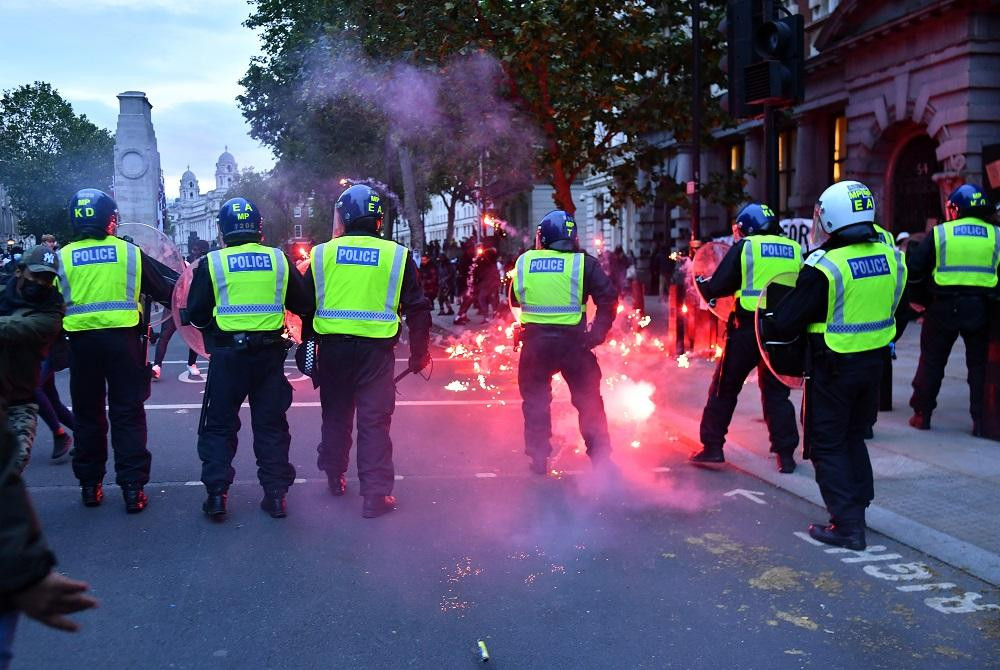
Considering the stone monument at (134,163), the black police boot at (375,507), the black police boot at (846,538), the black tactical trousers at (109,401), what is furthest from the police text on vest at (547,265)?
the stone monument at (134,163)

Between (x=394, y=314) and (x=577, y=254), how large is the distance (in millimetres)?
1519

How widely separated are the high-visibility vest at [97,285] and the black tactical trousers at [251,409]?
0.62m

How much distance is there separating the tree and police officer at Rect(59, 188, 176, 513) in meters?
60.5

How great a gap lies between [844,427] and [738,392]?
1.68m

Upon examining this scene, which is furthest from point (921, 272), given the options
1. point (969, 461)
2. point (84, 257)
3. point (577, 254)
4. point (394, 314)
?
point (84, 257)

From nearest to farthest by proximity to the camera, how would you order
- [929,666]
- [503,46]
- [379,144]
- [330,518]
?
[929,666] → [330,518] → [503,46] → [379,144]

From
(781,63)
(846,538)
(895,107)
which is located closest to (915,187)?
(895,107)

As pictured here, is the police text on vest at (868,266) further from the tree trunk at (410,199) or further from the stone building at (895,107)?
the tree trunk at (410,199)

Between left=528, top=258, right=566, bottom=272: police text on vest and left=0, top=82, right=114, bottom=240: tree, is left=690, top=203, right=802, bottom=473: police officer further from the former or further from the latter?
left=0, top=82, right=114, bottom=240: tree

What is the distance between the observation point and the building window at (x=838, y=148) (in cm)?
2066

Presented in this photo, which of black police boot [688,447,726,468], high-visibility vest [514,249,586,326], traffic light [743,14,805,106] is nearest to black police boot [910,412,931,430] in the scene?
black police boot [688,447,726,468]

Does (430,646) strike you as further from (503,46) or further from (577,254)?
(503,46)

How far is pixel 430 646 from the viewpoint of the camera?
3658 millimetres

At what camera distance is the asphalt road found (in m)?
3.63
